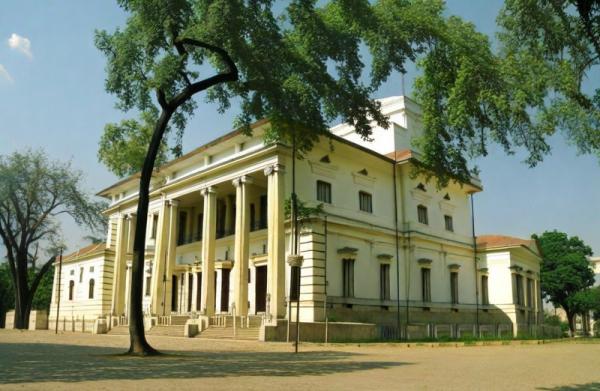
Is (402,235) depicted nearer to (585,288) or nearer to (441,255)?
(441,255)

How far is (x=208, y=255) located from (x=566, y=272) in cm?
4122

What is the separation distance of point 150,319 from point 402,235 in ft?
51.3

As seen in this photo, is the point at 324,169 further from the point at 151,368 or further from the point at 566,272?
the point at 566,272

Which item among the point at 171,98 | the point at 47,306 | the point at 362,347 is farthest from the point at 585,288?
the point at 47,306

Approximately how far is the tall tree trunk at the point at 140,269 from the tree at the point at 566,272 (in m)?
48.9

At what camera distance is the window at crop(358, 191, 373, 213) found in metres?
31.6

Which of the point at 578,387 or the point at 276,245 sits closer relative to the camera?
the point at 578,387

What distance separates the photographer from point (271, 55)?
15.8 m

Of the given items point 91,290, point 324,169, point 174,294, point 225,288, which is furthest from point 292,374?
point 91,290

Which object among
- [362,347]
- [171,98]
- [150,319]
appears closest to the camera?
[171,98]

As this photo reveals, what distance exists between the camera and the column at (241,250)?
27.4 meters

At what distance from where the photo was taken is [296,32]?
16844mm

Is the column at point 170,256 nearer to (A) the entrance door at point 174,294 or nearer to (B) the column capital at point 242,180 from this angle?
(A) the entrance door at point 174,294

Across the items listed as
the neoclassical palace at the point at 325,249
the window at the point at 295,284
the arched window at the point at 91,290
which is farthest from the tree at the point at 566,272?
the window at the point at 295,284
